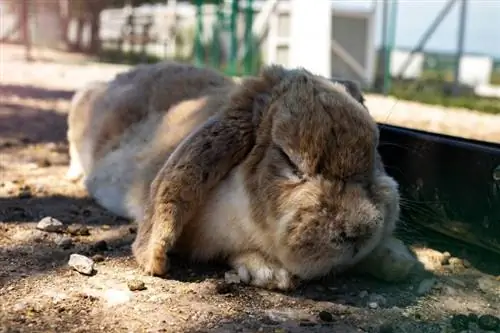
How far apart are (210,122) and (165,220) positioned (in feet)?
1.39

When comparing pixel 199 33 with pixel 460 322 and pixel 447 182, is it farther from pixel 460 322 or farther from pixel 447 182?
pixel 460 322

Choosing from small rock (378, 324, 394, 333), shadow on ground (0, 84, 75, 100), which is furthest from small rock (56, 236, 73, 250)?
shadow on ground (0, 84, 75, 100)

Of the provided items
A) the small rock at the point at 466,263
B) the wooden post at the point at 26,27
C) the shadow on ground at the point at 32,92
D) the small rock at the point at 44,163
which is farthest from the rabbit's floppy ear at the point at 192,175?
the wooden post at the point at 26,27

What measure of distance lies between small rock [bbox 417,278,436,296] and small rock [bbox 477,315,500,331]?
1.03ft

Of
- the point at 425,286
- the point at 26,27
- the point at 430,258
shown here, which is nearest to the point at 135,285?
the point at 425,286

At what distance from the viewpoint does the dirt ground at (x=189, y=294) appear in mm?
2104

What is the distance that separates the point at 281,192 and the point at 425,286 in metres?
0.72

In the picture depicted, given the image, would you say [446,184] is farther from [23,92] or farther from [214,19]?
[214,19]

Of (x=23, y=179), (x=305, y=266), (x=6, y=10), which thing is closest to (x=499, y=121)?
(x=23, y=179)

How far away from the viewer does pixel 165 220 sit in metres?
2.46

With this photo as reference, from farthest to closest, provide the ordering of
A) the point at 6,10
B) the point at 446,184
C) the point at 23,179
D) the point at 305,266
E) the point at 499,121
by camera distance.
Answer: the point at 6,10, the point at 499,121, the point at 23,179, the point at 446,184, the point at 305,266

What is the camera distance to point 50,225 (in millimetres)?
3053

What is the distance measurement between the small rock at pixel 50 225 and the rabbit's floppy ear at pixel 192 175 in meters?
0.64

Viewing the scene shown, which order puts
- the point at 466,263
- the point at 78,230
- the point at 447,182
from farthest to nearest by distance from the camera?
the point at 78,230, the point at 447,182, the point at 466,263
